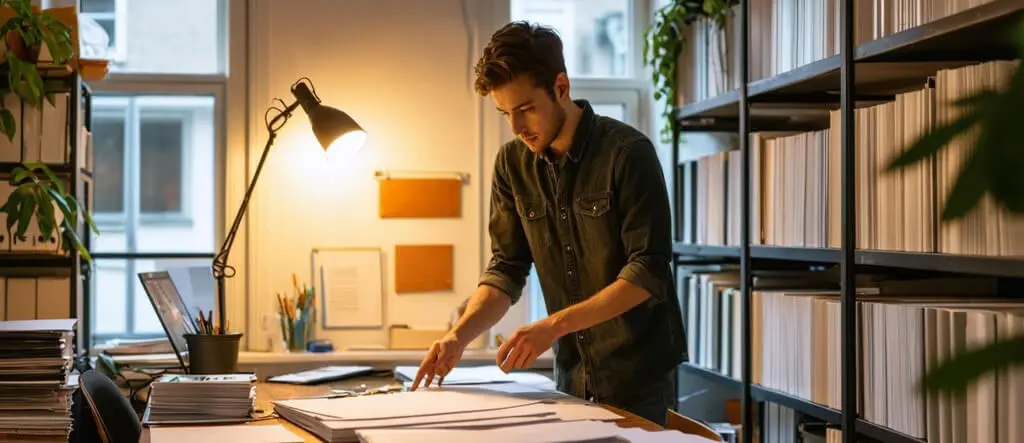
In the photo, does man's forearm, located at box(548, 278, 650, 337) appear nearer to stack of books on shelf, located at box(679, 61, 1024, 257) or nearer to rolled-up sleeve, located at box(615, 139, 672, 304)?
rolled-up sleeve, located at box(615, 139, 672, 304)

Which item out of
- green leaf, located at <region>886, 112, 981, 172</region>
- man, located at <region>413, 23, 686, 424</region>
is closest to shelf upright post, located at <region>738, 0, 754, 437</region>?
man, located at <region>413, 23, 686, 424</region>

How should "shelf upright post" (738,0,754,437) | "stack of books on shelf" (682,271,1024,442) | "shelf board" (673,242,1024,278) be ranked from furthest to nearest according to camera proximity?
"shelf upright post" (738,0,754,437), "stack of books on shelf" (682,271,1024,442), "shelf board" (673,242,1024,278)

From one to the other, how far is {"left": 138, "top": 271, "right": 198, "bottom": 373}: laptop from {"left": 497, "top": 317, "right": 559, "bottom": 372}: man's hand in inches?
46.4

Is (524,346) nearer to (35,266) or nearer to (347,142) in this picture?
(347,142)

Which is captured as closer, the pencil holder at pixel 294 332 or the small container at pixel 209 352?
the small container at pixel 209 352

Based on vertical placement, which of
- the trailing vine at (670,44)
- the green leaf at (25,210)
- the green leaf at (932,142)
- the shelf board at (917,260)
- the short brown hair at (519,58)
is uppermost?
the trailing vine at (670,44)

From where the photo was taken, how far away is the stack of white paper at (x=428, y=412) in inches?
60.3

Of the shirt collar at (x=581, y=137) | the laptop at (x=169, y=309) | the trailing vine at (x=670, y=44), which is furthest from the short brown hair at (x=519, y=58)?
the trailing vine at (x=670, y=44)

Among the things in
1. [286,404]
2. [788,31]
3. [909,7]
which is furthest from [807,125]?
[286,404]

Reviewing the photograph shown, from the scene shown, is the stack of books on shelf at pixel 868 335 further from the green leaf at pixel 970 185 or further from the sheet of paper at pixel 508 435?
the green leaf at pixel 970 185

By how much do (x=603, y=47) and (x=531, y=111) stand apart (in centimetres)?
230

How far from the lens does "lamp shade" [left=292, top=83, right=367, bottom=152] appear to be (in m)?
2.63

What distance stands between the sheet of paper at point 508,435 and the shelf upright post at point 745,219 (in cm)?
156

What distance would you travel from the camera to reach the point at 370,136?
397 cm
